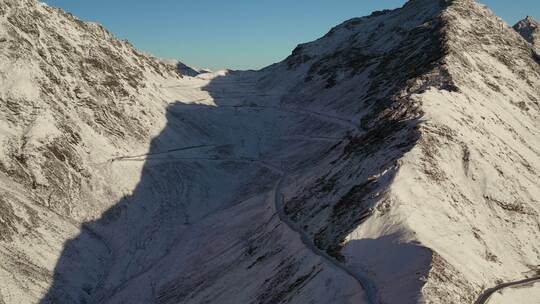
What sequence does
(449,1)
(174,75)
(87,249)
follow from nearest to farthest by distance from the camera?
(87,249)
(449,1)
(174,75)

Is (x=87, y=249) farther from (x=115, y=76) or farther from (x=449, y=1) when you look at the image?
(x=449, y=1)

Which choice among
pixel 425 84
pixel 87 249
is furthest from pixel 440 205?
pixel 87 249

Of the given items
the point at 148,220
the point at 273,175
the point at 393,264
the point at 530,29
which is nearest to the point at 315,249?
the point at 393,264

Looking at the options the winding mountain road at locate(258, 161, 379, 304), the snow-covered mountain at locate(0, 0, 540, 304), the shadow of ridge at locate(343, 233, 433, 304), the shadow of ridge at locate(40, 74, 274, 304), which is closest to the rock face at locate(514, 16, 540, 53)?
the snow-covered mountain at locate(0, 0, 540, 304)

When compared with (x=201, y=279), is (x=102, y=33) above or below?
A: above

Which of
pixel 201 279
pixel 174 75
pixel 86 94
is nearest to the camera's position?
pixel 201 279

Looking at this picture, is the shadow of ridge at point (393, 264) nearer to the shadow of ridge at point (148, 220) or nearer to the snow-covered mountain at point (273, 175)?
the snow-covered mountain at point (273, 175)

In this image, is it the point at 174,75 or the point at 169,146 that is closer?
the point at 169,146

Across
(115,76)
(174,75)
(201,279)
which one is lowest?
(201,279)
